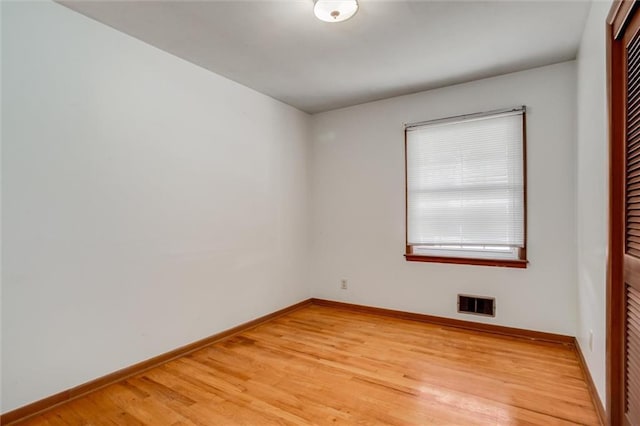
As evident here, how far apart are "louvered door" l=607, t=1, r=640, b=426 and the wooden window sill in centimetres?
150

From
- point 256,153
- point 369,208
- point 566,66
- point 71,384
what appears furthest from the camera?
point 369,208

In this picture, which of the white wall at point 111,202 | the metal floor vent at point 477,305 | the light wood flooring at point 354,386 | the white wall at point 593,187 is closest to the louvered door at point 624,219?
the white wall at point 593,187

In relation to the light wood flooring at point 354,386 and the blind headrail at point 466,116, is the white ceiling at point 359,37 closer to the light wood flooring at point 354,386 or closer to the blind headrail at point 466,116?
the blind headrail at point 466,116

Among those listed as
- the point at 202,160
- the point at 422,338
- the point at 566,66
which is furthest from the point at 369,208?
the point at 566,66

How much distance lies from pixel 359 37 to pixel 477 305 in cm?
270

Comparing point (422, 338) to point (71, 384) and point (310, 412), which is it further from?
point (71, 384)

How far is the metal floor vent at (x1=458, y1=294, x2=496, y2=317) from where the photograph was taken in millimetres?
3264

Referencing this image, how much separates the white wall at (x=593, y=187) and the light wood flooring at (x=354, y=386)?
14.6 inches

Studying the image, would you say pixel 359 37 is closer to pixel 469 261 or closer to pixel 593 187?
pixel 593 187

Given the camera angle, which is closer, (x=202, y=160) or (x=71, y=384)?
(x=71, y=384)

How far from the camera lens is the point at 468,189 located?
334 centimetres

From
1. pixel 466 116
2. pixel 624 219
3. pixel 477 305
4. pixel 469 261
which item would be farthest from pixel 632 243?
pixel 466 116

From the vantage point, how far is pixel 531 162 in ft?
10.0

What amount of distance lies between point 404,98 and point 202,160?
2.28 metres
